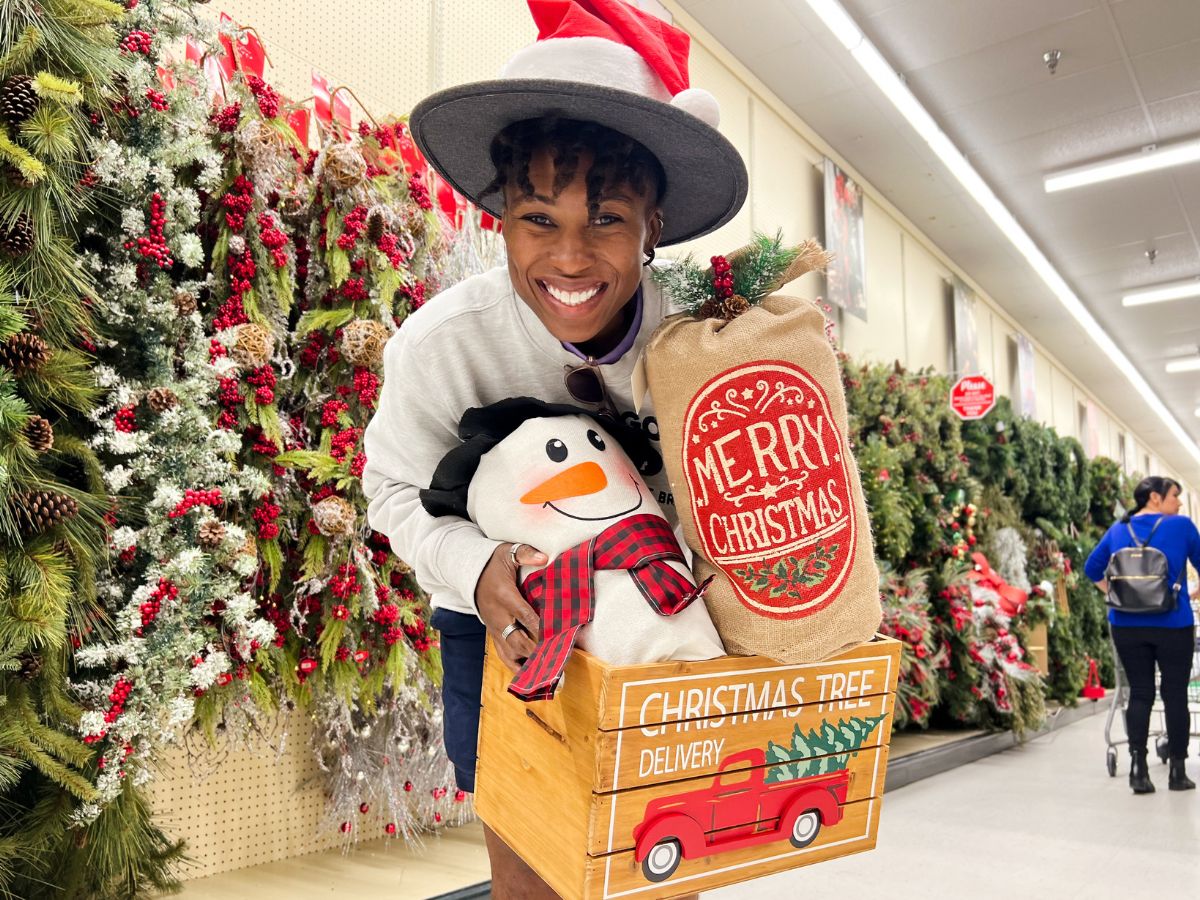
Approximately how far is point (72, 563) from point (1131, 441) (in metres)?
23.9

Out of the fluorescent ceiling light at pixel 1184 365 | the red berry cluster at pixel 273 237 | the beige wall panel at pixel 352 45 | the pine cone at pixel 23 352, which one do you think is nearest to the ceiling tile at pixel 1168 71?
the beige wall panel at pixel 352 45

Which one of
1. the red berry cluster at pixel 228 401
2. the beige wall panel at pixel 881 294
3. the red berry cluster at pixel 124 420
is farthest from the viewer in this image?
the beige wall panel at pixel 881 294

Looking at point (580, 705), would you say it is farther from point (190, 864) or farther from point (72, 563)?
point (190, 864)

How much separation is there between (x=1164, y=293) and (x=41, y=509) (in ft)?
42.2

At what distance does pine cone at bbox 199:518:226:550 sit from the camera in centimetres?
219

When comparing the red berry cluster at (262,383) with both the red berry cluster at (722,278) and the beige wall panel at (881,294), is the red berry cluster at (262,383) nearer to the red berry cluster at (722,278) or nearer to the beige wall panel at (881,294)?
the red berry cluster at (722,278)

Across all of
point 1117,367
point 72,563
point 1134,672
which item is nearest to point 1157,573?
point 1134,672

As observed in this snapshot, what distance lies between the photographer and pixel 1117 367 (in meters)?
15.2

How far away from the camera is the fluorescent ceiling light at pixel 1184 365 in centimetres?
1454

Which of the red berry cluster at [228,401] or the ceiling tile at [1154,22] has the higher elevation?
the ceiling tile at [1154,22]

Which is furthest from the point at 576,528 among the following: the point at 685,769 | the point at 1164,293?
the point at 1164,293

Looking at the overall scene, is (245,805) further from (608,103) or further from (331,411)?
(608,103)

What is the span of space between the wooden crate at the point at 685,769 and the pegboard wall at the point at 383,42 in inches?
106

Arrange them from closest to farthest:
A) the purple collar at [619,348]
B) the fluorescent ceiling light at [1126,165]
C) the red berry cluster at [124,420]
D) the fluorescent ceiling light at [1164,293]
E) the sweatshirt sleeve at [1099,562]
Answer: the purple collar at [619,348], the red berry cluster at [124,420], the sweatshirt sleeve at [1099,562], the fluorescent ceiling light at [1126,165], the fluorescent ceiling light at [1164,293]
